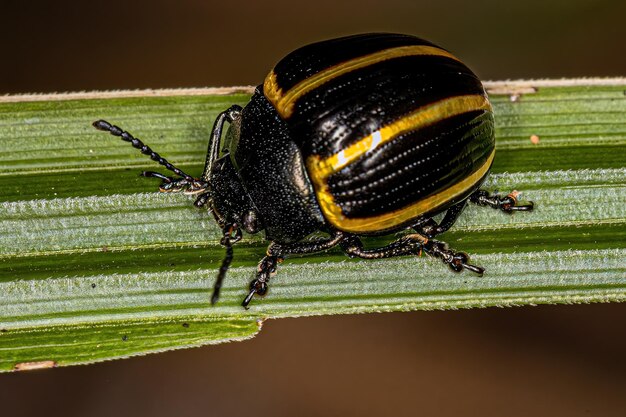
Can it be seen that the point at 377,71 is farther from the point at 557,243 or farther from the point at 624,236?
the point at 624,236

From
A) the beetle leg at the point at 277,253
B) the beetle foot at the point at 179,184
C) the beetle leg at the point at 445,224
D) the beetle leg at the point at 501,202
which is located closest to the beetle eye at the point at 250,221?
the beetle leg at the point at 277,253

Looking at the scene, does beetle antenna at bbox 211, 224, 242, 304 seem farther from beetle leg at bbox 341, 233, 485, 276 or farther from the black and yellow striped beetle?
beetle leg at bbox 341, 233, 485, 276

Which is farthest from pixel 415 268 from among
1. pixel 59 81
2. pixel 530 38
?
pixel 59 81

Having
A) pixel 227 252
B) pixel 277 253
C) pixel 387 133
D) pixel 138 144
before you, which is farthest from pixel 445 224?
pixel 138 144

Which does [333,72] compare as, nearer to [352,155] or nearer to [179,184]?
[352,155]

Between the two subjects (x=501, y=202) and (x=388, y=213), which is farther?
(x=501, y=202)

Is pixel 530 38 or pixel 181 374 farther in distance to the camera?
pixel 530 38

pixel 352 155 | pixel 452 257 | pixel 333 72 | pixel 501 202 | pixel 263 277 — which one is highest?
pixel 333 72
